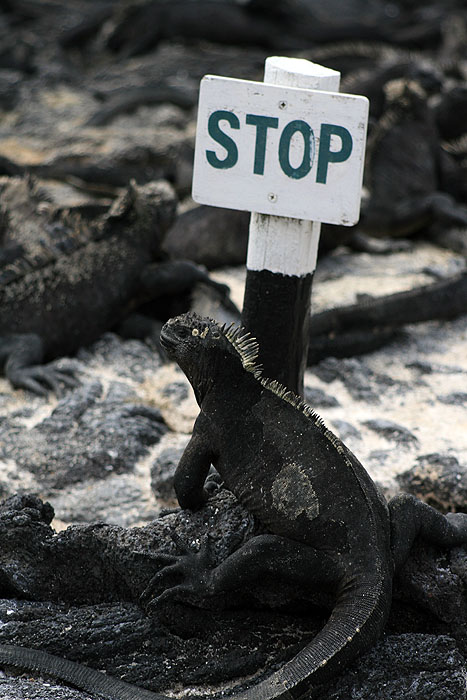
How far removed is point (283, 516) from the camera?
2.74 m

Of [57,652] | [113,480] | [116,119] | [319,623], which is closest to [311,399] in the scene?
[113,480]

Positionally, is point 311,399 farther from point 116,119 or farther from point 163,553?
point 116,119

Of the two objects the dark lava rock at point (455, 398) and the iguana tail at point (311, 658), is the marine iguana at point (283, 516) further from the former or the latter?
the dark lava rock at point (455, 398)

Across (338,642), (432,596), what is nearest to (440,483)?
(432,596)

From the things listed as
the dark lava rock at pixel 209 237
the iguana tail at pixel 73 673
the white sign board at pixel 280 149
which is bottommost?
the iguana tail at pixel 73 673

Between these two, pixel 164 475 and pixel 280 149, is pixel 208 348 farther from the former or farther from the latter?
pixel 164 475

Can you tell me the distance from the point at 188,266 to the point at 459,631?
10.2 feet

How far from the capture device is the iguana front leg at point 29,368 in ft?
15.0

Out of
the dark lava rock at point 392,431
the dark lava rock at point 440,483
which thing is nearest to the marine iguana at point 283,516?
the dark lava rock at point 440,483

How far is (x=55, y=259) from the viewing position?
516cm

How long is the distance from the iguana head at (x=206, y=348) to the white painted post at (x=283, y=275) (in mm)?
439

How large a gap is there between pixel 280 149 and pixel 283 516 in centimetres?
119

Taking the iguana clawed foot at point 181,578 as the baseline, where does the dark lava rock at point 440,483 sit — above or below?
above

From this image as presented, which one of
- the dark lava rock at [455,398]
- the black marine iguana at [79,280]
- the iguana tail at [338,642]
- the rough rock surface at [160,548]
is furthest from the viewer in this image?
the black marine iguana at [79,280]
